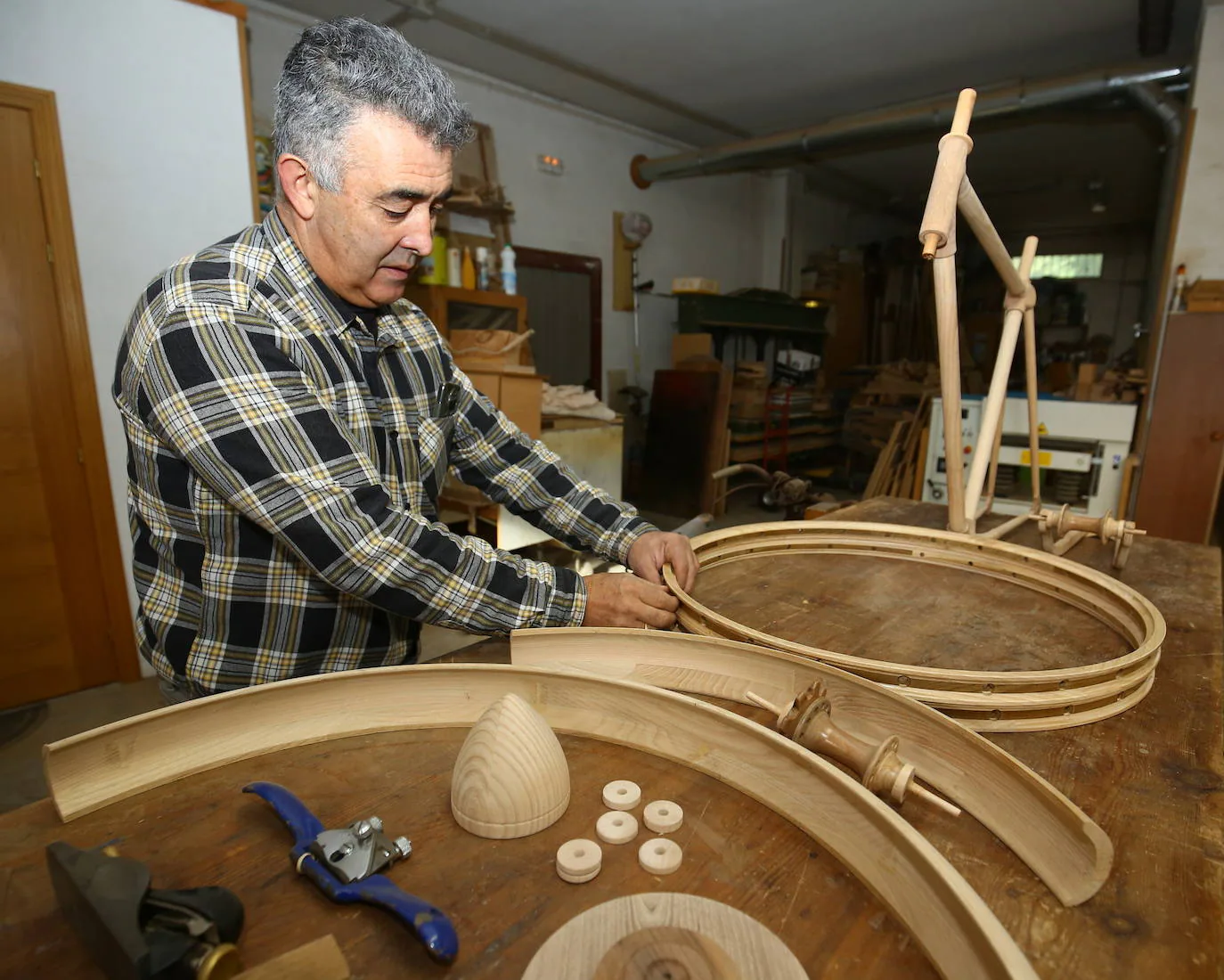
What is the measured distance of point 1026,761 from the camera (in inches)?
38.4

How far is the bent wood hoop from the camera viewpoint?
1040 mm

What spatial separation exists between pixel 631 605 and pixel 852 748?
546 mm

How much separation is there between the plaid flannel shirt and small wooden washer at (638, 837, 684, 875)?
0.58m

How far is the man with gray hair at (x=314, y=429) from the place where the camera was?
3.74ft

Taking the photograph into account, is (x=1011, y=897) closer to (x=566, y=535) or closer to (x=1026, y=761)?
Result: (x=1026, y=761)

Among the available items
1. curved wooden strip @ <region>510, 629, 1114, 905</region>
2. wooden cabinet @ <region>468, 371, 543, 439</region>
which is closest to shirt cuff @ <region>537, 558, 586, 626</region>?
curved wooden strip @ <region>510, 629, 1114, 905</region>

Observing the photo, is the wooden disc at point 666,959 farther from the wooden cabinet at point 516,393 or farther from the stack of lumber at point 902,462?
the stack of lumber at point 902,462

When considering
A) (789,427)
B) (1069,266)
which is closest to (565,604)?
(789,427)

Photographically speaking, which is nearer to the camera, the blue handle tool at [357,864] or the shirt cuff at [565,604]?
the blue handle tool at [357,864]

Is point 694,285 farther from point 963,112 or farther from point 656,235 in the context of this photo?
point 963,112

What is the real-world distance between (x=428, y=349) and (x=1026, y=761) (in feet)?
4.64

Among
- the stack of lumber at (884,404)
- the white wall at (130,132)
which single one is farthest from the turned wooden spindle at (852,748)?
Answer: the stack of lumber at (884,404)

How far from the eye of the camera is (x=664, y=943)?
1.98 feet

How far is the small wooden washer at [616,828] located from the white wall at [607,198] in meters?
4.89
